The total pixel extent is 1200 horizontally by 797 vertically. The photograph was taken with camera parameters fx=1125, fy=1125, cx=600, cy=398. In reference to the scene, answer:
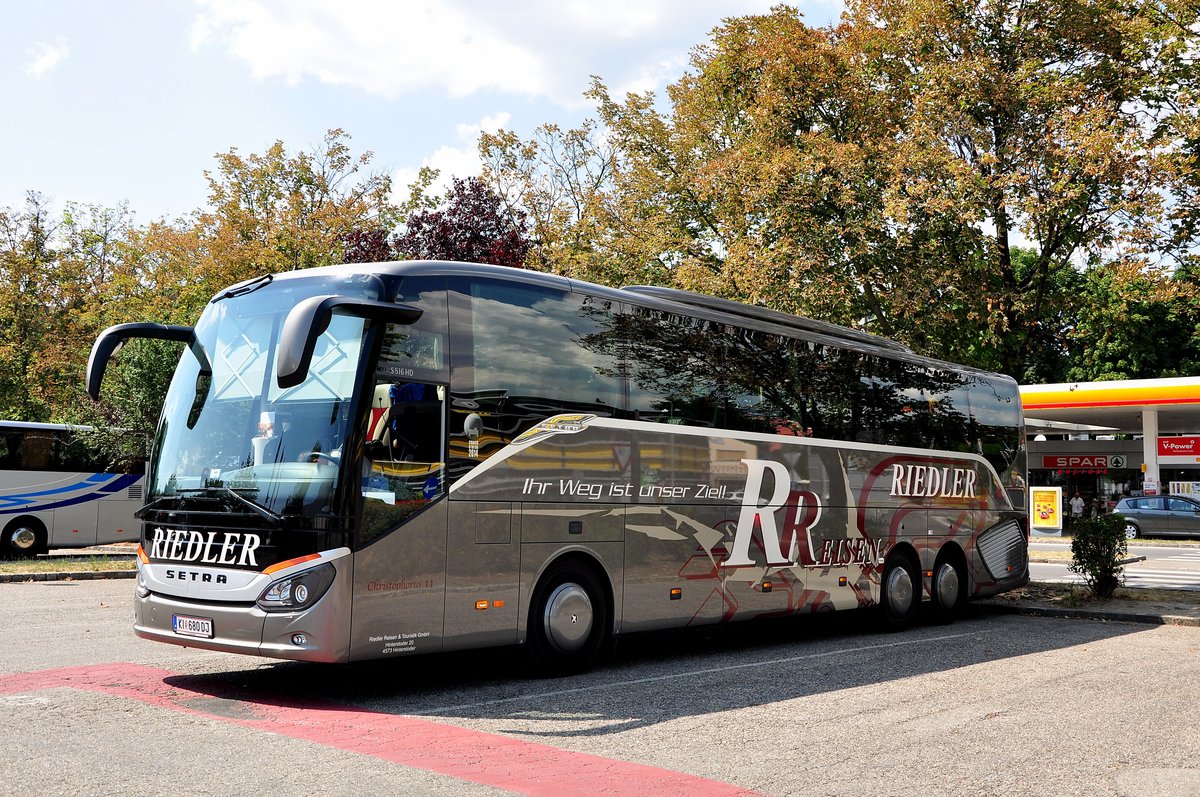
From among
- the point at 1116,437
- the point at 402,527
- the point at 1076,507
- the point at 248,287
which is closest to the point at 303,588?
the point at 402,527

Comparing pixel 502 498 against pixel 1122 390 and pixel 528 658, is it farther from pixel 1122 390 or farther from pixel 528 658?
pixel 1122 390

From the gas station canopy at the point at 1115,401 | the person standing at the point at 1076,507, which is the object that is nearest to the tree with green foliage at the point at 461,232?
the gas station canopy at the point at 1115,401

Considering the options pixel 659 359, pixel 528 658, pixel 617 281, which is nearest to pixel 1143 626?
pixel 659 359

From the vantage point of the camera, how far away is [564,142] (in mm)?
46219

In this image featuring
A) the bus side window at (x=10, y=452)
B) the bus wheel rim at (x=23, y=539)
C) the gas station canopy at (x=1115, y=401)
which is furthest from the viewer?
the gas station canopy at (x=1115, y=401)

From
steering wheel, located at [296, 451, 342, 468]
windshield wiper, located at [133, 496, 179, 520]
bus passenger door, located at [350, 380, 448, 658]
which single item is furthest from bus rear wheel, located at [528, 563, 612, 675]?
A: windshield wiper, located at [133, 496, 179, 520]

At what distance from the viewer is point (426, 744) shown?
7.45 m

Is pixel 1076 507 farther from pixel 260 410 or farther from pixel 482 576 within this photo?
pixel 260 410

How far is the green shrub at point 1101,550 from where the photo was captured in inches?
701

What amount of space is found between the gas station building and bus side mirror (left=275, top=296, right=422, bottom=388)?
32.7 metres

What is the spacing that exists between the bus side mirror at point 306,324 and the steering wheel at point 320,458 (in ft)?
2.37

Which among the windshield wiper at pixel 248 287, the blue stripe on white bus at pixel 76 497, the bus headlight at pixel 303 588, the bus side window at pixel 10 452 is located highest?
the windshield wiper at pixel 248 287

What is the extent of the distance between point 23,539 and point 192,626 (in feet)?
69.2

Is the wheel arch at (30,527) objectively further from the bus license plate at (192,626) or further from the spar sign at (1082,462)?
the spar sign at (1082,462)
